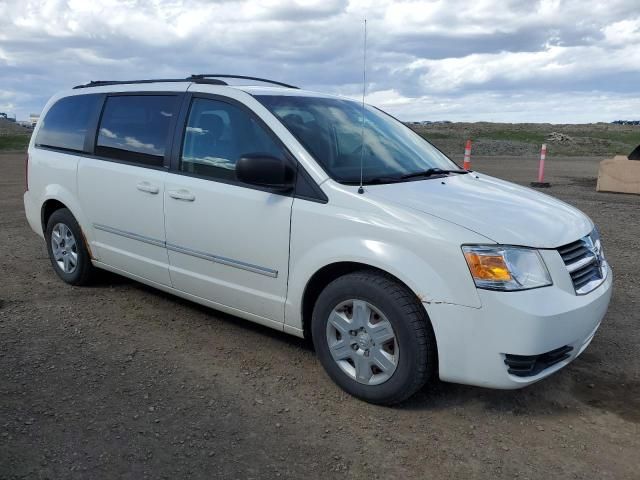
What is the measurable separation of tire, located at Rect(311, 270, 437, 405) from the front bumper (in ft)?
0.33

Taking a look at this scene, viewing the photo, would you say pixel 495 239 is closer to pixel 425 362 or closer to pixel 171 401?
pixel 425 362

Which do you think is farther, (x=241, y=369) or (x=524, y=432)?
Answer: (x=241, y=369)

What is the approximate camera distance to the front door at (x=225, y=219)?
12.5 ft

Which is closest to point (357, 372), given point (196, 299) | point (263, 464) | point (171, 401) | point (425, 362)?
point (425, 362)

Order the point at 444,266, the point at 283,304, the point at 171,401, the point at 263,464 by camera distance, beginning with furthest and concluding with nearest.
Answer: the point at 283,304 < the point at 171,401 < the point at 444,266 < the point at 263,464

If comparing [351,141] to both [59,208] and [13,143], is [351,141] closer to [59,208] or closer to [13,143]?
[59,208]

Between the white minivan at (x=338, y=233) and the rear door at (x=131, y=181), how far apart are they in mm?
14

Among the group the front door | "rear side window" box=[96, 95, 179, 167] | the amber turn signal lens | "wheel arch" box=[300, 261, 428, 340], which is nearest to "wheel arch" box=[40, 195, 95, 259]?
"rear side window" box=[96, 95, 179, 167]

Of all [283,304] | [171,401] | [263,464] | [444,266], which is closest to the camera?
[263,464]

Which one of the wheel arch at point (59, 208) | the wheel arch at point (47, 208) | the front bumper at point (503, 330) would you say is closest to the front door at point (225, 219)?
the front bumper at point (503, 330)

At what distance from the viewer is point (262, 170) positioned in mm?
3586

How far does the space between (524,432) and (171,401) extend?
198cm

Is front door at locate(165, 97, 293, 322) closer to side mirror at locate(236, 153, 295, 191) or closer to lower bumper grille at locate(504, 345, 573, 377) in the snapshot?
side mirror at locate(236, 153, 295, 191)

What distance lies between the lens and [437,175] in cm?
422
